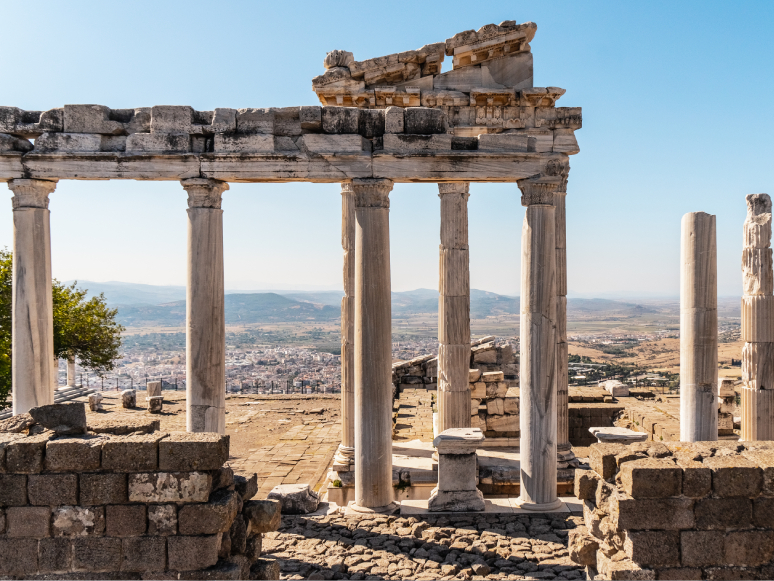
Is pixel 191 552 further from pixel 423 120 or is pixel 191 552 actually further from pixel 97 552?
pixel 423 120

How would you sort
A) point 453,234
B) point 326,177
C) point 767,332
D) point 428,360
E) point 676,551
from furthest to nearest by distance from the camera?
point 428,360, point 453,234, point 767,332, point 326,177, point 676,551

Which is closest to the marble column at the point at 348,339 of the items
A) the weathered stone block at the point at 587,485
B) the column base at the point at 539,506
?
the column base at the point at 539,506

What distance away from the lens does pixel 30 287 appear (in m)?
11.5

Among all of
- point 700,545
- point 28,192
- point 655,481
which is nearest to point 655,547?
point 700,545

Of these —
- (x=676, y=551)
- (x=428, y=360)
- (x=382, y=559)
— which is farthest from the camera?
(x=428, y=360)

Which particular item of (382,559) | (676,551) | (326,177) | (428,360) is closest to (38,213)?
(326,177)

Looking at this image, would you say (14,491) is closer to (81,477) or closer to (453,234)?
(81,477)

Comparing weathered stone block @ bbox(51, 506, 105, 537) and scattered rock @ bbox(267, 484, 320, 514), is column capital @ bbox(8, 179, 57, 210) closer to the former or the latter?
weathered stone block @ bbox(51, 506, 105, 537)

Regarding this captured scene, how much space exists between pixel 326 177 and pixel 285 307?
522 ft

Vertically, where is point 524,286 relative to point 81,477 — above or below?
above

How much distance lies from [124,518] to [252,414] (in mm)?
20015

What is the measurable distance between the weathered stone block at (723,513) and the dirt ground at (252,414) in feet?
47.9

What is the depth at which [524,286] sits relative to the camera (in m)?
11.6

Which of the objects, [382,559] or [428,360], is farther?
[428,360]
